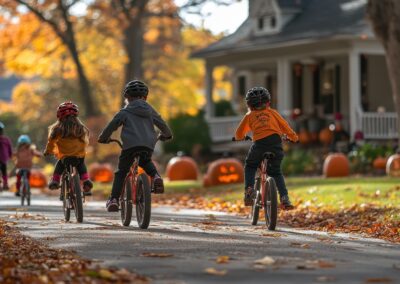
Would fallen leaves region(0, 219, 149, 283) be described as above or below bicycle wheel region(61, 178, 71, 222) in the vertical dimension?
below

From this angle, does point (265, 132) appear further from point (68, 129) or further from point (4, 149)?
point (4, 149)

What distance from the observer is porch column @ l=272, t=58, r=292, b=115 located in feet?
138

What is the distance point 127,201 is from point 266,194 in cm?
176

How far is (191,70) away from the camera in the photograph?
73250 millimetres

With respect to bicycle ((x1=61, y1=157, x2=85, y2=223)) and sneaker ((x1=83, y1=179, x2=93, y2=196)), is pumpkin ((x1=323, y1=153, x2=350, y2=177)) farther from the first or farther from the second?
sneaker ((x1=83, y1=179, x2=93, y2=196))

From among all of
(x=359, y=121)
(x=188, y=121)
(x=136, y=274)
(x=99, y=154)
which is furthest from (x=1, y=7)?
(x=136, y=274)

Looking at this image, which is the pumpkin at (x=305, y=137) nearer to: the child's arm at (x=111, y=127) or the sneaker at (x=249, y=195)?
the sneaker at (x=249, y=195)

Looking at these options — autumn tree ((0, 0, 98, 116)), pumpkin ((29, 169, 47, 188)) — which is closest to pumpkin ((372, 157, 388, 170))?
pumpkin ((29, 169, 47, 188))

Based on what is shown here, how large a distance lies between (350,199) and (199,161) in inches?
840

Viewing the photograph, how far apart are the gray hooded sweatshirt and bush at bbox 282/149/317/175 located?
61.2ft

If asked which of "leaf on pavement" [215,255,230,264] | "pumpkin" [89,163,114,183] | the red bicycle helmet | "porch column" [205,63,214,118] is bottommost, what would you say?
"leaf on pavement" [215,255,230,264]

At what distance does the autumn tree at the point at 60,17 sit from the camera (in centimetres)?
4894

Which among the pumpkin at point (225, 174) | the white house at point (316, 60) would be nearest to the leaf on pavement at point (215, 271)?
the pumpkin at point (225, 174)

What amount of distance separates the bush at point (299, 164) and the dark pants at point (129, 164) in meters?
18.4
